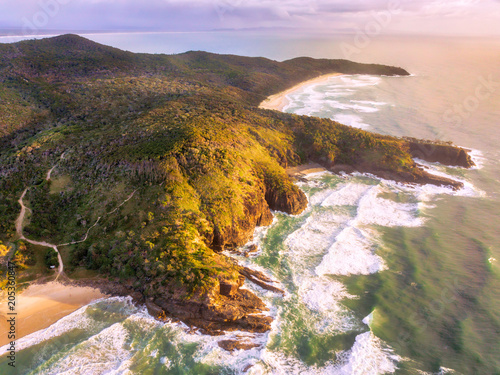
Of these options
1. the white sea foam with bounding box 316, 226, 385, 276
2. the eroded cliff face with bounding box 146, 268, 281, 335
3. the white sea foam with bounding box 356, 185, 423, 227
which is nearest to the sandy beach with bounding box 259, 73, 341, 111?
the white sea foam with bounding box 356, 185, 423, 227

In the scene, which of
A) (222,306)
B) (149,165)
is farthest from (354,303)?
(149,165)

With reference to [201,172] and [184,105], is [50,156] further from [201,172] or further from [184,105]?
[184,105]

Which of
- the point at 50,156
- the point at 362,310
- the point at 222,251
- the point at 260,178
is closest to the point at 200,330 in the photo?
the point at 222,251

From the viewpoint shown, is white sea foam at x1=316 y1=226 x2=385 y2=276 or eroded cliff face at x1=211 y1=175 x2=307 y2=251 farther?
eroded cliff face at x1=211 y1=175 x2=307 y2=251

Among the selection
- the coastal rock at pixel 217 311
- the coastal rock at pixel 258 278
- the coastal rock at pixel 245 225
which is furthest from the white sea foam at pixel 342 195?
the coastal rock at pixel 217 311

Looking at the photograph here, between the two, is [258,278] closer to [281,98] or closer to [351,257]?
[351,257]

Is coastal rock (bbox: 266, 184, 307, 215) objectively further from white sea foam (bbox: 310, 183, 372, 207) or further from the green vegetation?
white sea foam (bbox: 310, 183, 372, 207)
